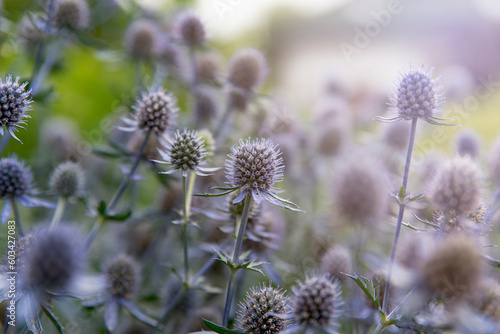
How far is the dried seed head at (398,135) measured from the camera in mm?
2178

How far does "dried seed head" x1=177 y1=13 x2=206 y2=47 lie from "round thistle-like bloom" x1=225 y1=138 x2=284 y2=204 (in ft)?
3.50

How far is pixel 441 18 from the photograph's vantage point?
106 inches

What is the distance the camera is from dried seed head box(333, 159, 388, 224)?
1411 millimetres

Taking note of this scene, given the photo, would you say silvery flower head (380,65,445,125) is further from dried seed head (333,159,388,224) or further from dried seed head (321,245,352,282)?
dried seed head (321,245,352,282)

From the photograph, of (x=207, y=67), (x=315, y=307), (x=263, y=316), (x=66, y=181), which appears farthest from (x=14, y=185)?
(x=207, y=67)

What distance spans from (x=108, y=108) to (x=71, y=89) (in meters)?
0.37

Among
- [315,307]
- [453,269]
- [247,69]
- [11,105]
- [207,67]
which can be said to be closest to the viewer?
[453,269]

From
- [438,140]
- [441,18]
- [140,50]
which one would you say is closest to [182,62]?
[140,50]

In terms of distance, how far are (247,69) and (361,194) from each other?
0.97 meters

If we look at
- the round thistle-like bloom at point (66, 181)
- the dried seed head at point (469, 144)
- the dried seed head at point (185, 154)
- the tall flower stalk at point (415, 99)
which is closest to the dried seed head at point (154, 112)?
the dried seed head at point (185, 154)

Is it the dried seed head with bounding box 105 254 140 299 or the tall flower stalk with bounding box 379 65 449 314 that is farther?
the dried seed head with bounding box 105 254 140 299

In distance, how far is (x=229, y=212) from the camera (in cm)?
→ 136
